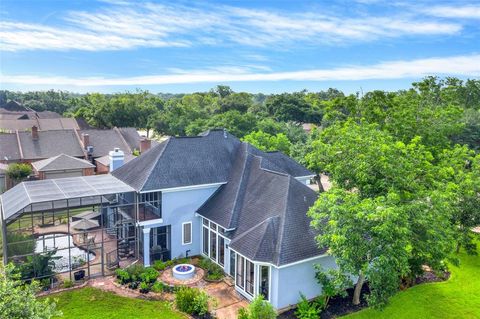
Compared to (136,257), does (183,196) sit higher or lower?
higher

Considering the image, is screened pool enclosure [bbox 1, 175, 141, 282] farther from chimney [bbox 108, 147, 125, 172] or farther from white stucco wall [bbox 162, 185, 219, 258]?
chimney [bbox 108, 147, 125, 172]

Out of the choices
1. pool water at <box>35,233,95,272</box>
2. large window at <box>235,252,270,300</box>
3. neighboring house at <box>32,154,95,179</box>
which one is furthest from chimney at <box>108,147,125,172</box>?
neighboring house at <box>32,154,95,179</box>

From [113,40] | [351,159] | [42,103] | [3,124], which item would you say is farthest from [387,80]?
[42,103]

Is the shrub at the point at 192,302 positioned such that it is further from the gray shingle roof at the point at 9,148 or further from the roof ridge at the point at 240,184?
the gray shingle roof at the point at 9,148

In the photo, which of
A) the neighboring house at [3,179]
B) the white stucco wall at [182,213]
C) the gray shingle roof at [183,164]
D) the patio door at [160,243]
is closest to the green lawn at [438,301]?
the white stucco wall at [182,213]

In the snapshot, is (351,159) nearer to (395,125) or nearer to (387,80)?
(395,125)
